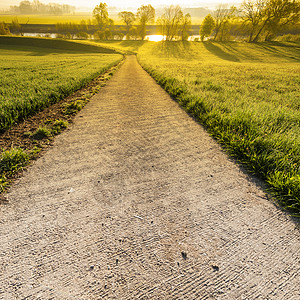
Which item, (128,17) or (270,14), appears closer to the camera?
(270,14)

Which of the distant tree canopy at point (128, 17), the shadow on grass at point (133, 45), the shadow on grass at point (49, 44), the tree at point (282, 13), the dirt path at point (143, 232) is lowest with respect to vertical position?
the dirt path at point (143, 232)

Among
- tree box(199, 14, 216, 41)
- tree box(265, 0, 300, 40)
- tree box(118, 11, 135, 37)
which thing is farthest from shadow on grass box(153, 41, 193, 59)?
tree box(118, 11, 135, 37)

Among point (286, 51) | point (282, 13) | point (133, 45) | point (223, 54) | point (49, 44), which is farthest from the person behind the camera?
point (133, 45)

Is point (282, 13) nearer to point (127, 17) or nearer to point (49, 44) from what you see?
point (49, 44)

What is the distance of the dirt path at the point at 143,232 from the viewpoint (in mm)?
1555

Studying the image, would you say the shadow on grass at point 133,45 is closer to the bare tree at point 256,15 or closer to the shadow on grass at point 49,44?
the shadow on grass at point 49,44

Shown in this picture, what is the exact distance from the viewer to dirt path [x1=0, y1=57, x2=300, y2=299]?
1.55 metres

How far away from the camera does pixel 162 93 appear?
8.62 m

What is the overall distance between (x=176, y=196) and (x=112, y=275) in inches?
52.7

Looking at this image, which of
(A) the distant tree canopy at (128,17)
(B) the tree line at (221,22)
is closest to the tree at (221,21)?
(B) the tree line at (221,22)

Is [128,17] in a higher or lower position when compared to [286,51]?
higher

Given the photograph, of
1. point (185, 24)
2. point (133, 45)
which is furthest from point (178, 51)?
point (185, 24)

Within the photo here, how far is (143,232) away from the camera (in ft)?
6.62

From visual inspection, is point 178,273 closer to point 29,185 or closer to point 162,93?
point 29,185
